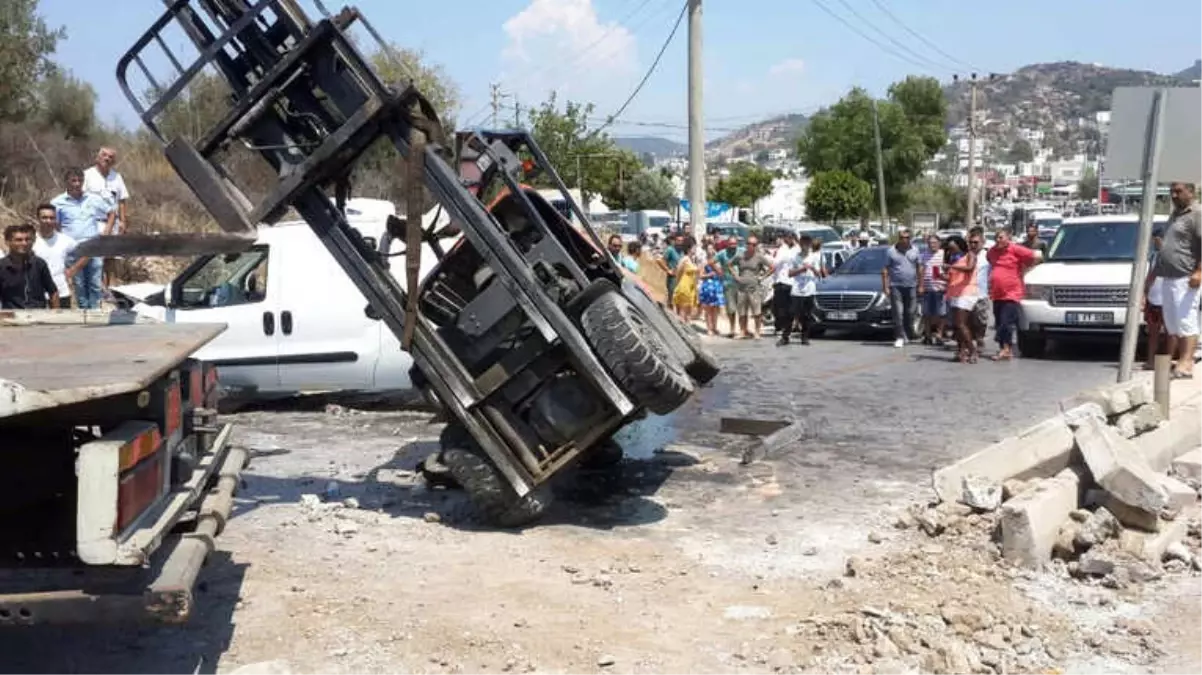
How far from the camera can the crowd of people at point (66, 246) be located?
952cm

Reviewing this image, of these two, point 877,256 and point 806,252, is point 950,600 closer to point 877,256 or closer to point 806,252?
point 806,252

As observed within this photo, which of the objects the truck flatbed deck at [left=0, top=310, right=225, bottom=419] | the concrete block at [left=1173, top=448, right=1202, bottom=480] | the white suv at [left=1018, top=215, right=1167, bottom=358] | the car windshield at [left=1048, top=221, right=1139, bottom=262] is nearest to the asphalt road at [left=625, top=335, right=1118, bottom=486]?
the white suv at [left=1018, top=215, right=1167, bottom=358]

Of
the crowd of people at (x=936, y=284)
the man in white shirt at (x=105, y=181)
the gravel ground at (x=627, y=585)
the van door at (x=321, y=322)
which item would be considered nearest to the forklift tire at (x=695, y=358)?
the gravel ground at (x=627, y=585)

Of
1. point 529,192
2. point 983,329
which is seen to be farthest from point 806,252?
point 529,192

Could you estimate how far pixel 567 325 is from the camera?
671 centimetres

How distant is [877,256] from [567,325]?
14.2 metres

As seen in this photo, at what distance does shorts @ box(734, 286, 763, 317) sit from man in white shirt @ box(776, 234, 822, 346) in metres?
0.80

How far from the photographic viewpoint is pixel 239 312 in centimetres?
1102

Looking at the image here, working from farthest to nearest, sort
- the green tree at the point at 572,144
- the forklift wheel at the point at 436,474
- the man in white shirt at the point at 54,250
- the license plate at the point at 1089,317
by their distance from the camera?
the green tree at the point at 572,144 → the license plate at the point at 1089,317 → the man in white shirt at the point at 54,250 → the forklift wheel at the point at 436,474

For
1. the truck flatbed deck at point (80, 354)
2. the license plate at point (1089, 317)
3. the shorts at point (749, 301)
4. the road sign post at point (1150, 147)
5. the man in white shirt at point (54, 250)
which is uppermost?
the road sign post at point (1150, 147)

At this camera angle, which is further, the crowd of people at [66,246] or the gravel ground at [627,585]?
the crowd of people at [66,246]

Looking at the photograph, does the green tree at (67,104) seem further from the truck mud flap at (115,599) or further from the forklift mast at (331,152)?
the truck mud flap at (115,599)

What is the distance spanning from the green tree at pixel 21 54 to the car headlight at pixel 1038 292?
79.4 feet

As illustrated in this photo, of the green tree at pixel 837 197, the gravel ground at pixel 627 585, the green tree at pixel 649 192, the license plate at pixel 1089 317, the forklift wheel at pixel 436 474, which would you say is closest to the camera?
the gravel ground at pixel 627 585
